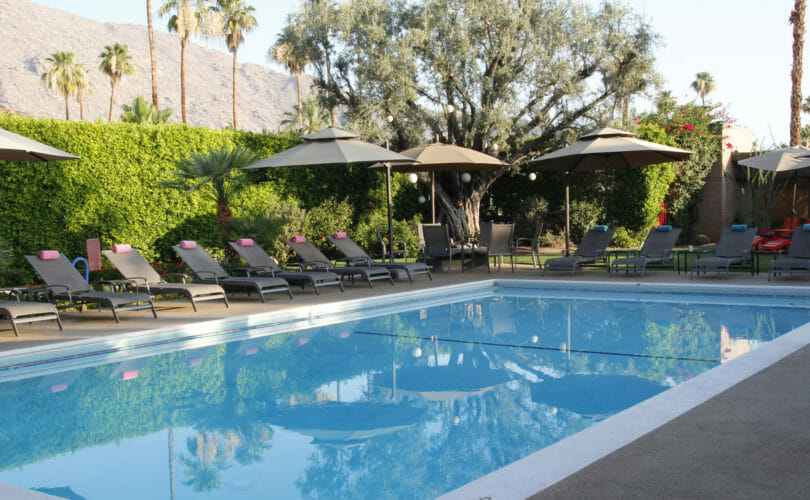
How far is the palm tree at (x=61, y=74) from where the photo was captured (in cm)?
4853

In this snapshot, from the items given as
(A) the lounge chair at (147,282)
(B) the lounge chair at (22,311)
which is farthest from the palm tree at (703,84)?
(B) the lounge chair at (22,311)

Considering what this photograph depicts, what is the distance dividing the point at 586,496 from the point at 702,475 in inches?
23.6

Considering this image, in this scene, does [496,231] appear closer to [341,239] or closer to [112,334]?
[341,239]

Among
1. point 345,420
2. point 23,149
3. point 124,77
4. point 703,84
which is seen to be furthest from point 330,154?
point 124,77

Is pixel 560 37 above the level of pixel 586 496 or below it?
above

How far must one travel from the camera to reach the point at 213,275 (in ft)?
32.5

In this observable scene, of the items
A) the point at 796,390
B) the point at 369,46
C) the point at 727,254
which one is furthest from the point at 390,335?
the point at 369,46

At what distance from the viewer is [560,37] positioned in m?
16.8

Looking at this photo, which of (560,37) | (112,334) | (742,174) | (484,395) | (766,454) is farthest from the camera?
(742,174)

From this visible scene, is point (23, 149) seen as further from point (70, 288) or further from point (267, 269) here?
point (267, 269)

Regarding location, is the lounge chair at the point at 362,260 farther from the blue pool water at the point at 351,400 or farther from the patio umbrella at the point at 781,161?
the patio umbrella at the point at 781,161

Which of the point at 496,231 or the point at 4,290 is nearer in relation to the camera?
the point at 4,290

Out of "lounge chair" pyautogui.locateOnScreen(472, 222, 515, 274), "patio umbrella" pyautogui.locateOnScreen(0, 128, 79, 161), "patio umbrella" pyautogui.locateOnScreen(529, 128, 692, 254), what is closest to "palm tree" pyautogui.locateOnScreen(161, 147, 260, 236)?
"patio umbrella" pyautogui.locateOnScreen(0, 128, 79, 161)

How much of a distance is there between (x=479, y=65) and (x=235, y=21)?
2294 cm
